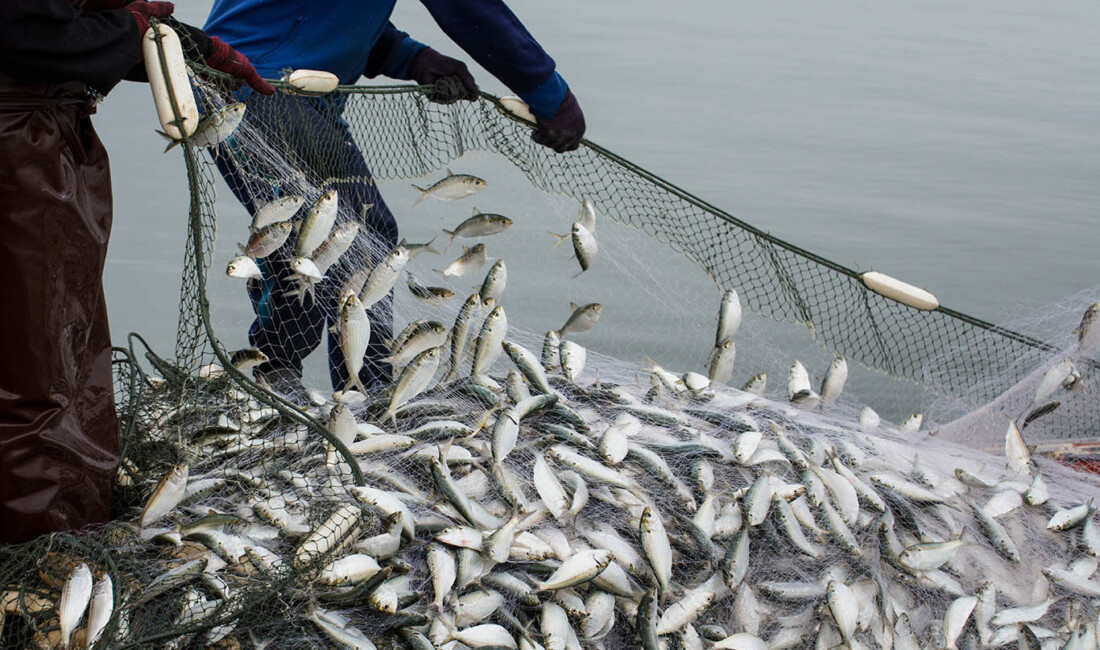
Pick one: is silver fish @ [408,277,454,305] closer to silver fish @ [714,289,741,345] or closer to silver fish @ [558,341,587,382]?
silver fish @ [558,341,587,382]

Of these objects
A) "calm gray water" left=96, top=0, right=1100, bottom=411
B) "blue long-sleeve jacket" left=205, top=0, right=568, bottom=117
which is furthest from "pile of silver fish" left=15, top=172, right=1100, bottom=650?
"calm gray water" left=96, top=0, right=1100, bottom=411

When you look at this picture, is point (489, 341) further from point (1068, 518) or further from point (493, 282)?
point (1068, 518)

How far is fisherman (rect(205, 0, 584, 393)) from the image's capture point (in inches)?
147

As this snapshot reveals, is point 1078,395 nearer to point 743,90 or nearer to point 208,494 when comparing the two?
point 208,494

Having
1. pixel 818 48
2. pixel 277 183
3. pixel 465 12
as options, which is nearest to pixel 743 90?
pixel 818 48

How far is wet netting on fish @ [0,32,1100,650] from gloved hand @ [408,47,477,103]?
0.10 m

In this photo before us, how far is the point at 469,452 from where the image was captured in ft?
9.66

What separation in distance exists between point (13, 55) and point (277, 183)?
3.71 ft

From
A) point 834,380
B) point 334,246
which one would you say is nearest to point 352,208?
point 334,246

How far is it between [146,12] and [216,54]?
331 millimetres

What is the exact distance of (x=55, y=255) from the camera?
7.75 ft

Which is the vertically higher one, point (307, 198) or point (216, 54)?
point (216, 54)

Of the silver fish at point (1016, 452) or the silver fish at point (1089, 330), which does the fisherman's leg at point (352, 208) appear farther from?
the silver fish at point (1089, 330)

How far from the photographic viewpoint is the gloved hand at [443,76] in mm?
3910
